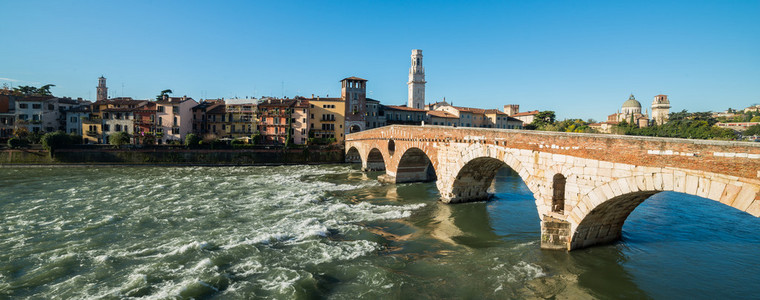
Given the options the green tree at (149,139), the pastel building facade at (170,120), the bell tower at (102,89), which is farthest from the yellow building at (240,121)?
the bell tower at (102,89)

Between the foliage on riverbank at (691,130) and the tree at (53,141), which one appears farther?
the foliage on riverbank at (691,130)

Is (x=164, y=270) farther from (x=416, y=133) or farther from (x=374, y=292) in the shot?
(x=416, y=133)

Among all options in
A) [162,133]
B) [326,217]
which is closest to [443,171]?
[326,217]

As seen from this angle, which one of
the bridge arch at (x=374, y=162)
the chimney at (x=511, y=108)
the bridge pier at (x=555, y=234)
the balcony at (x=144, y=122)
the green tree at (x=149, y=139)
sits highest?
the chimney at (x=511, y=108)

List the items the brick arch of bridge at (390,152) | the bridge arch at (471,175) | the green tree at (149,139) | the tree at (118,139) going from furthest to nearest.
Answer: the green tree at (149,139) → the tree at (118,139) → the brick arch of bridge at (390,152) → the bridge arch at (471,175)

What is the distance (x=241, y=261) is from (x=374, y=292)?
5536 millimetres

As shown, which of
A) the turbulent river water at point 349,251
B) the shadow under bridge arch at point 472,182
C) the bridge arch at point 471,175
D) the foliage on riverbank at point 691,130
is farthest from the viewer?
the foliage on riverbank at point 691,130

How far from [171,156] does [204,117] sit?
15.1m

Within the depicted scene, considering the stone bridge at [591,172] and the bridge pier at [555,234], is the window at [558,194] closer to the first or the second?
the stone bridge at [591,172]

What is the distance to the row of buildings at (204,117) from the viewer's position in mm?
59031

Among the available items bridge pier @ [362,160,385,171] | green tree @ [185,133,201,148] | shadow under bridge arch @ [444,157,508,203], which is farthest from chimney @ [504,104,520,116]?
shadow under bridge arch @ [444,157,508,203]

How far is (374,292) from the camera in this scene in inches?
456

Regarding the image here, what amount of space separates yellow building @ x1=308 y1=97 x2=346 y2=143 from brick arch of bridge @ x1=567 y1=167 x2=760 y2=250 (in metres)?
50.9

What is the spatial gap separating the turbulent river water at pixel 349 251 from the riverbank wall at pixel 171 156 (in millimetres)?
23474
